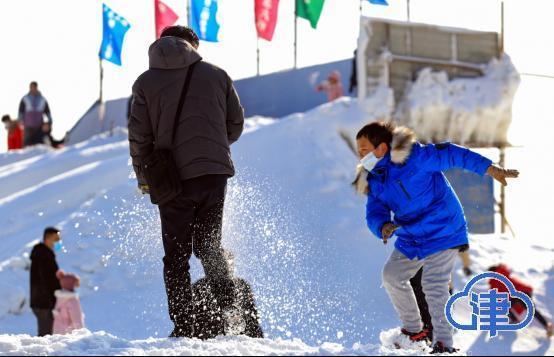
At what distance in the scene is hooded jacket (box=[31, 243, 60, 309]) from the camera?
9.88 metres

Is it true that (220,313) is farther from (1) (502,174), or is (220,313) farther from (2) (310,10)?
(2) (310,10)

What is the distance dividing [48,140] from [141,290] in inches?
376

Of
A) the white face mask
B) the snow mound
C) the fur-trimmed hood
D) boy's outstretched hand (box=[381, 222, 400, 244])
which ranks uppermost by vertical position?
the fur-trimmed hood

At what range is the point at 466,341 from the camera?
36.1 feet

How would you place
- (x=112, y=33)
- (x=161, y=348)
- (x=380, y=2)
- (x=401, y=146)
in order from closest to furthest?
(x=161, y=348) → (x=401, y=146) → (x=380, y=2) → (x=112, y=33)

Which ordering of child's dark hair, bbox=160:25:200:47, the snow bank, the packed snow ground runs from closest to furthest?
child's dark hair, bbox=160:25:200:47 → the packed snow ground → the snow bank

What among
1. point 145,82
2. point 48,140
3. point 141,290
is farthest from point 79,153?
point 145,82

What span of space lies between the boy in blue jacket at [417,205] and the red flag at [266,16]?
53.2 ft

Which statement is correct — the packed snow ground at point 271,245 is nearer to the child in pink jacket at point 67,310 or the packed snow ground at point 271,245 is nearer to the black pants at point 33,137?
the child in pink jacket at point 67,310

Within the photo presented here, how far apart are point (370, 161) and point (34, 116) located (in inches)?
638

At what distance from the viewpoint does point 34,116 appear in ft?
67.4

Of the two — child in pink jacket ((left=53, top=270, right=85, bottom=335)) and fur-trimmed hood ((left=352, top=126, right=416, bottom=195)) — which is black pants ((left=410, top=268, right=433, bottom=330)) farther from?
child in pink jacket ((left=53, top=270, right=85, bottom=335))

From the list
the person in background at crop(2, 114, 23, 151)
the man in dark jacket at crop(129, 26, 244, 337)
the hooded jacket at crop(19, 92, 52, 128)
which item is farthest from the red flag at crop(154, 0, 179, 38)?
the man in dark jacket at crop(129, 26, 244, 337)

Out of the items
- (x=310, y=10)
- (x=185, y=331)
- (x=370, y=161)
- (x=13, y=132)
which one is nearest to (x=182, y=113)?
(x=370, y=161)
